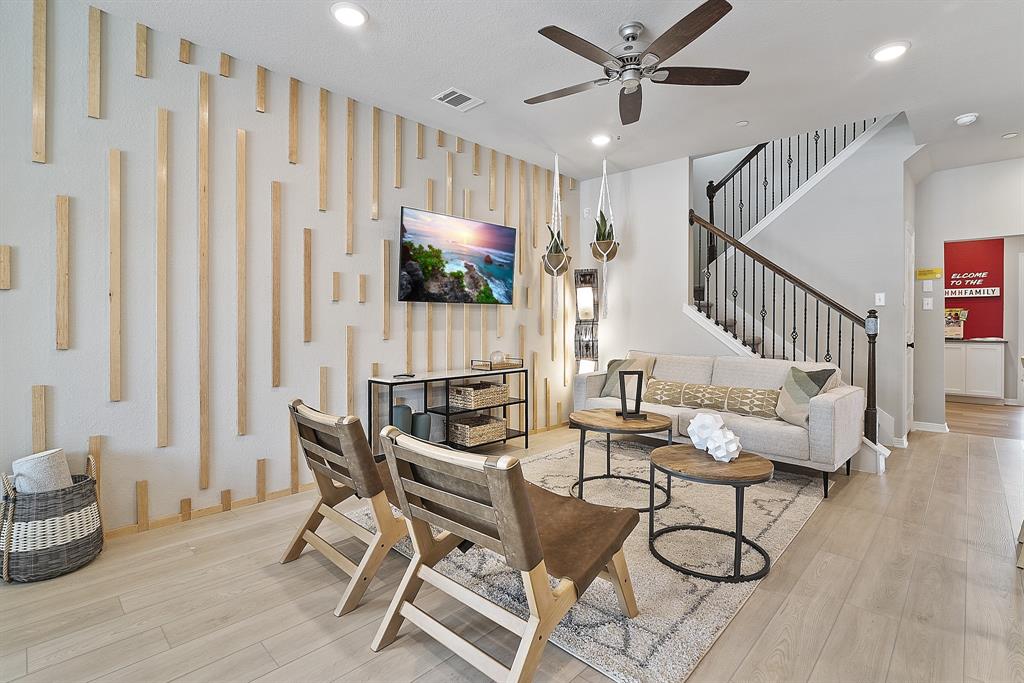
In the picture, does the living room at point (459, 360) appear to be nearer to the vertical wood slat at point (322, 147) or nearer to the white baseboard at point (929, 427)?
the vertical wood slat at point (322, 147)

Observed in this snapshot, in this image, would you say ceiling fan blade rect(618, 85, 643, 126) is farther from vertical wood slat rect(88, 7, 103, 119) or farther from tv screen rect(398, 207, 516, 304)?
vertical wood slat rect(88, 7, 103, 119)

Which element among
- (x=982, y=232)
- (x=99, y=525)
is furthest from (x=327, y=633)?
(x=982, y=232)

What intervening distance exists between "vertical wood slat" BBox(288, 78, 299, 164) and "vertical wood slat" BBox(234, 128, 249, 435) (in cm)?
30

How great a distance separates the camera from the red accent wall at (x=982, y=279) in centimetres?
712

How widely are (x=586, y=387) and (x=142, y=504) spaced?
11.5 feet

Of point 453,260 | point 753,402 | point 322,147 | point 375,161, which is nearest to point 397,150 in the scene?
point 375,161

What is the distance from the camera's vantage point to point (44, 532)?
233 cm

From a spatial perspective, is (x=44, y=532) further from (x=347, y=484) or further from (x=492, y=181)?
(x=492, y=181)

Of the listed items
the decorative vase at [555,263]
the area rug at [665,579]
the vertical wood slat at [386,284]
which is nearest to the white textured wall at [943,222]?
the area rug at [665,579]

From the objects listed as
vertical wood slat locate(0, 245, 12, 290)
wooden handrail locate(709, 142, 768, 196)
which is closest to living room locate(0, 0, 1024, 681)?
vertical wood slat locate(0, 245, 12, 290)

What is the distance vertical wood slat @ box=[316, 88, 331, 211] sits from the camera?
3.58 meters

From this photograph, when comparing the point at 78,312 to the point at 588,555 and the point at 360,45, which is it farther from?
the point at 588,555

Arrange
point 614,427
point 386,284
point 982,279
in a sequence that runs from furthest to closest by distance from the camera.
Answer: point 982,279 < point 386,284 < point 614,427

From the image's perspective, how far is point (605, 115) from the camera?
13.3ft
